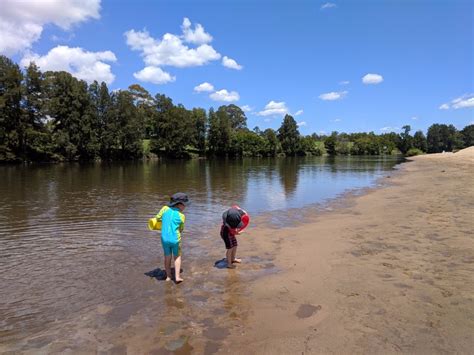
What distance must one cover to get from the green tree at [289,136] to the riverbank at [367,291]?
12822cm

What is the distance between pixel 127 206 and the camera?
1892 centimetres

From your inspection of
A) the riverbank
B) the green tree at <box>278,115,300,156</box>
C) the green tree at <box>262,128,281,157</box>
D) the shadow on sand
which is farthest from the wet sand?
the green tree at <box>278,115,300,156</box>

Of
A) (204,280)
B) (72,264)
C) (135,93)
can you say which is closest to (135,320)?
(204,280)

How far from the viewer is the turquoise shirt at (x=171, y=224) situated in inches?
307

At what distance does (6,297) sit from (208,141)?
4336 inches

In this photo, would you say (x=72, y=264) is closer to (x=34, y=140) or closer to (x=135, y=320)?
(x=135, y=320)

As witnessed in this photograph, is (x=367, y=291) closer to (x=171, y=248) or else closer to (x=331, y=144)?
(x=171, y=248)

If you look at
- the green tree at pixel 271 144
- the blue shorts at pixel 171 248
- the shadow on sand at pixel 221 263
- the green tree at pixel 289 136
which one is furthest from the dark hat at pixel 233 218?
the green tree at pixel 289 136

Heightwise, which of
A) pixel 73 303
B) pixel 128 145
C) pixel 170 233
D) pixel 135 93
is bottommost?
pixel 73 303

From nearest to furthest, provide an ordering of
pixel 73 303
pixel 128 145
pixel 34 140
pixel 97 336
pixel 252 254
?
pixel 97 336 < pixel 73 303 < pixel 252 254 < pixel 34 140 < pixel 128 145

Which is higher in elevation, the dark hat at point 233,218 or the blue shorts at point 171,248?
the dark hat at point 233,218

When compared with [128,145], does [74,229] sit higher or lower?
lower

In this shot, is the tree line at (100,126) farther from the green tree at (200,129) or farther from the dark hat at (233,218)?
the dark hat at (233,218)

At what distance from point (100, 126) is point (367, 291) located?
8665cm
